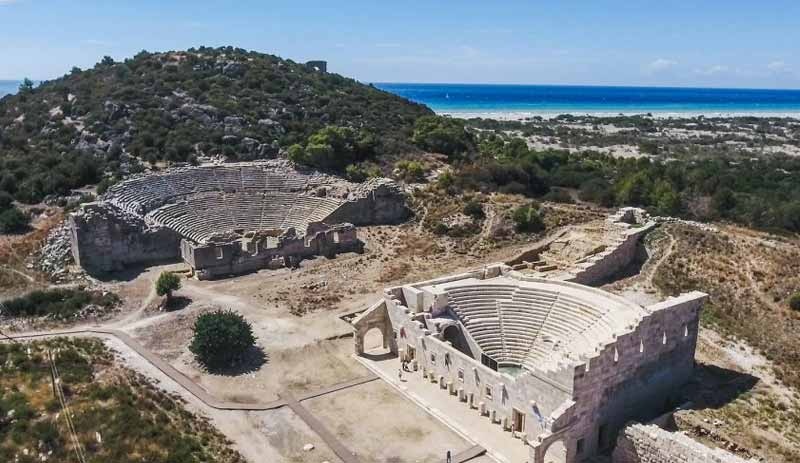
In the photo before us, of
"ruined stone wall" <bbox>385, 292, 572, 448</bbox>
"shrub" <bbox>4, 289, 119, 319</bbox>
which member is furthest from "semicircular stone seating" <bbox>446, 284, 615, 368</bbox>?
"shrub" <bbox>4, 289, 119, 319</bbox>

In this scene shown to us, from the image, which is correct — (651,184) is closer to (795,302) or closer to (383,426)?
(795,302)

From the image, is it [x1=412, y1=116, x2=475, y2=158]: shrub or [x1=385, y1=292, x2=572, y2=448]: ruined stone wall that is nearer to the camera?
[x1=385, y1=292, x2=572, y2=448]: ruined stone wall

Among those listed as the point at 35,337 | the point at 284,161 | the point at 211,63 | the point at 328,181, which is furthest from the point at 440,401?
the point at 211,63

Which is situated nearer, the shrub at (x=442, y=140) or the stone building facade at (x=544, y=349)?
the stone building facade at (x=544, y=349)

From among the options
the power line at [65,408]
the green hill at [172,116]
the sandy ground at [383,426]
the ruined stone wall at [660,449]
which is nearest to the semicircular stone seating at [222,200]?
the green hill at [172,116]

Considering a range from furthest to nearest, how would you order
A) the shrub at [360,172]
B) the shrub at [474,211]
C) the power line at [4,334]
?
the shrub at [360,172]
the shrub at [474,211]
the power line at [4,334]

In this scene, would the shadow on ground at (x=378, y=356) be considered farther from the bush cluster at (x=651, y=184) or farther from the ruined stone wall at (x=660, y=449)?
the bush cluster at (x=651, y=184)

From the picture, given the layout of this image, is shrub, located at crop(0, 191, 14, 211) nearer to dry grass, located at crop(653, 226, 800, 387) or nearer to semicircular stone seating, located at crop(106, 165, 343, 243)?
semicircular stone seating, located at crop(106, 165, 343, 243)
